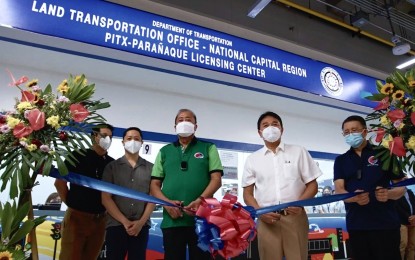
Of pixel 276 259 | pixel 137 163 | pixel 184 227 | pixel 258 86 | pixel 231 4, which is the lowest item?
pixel 276 259

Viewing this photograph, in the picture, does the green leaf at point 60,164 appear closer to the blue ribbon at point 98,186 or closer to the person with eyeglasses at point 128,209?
the blue ribbon at point 98,186

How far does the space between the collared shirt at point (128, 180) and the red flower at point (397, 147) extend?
184 cm

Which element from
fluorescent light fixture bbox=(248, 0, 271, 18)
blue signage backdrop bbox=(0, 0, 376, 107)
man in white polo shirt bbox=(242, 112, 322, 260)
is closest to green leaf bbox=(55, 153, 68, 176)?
man in white polo shirt bbox=(242, 112, 322, 260)

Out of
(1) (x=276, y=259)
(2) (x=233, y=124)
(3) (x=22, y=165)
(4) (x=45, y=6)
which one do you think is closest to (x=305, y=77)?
(2) (x=233, y=124)

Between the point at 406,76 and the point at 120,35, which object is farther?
the point at 120,35

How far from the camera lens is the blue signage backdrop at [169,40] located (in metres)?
2.70

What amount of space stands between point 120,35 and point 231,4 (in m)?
1.98

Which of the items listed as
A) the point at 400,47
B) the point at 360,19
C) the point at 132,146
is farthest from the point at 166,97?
the point at 400,47

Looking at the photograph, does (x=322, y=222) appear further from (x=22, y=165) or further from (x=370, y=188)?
(x=22, y=165)

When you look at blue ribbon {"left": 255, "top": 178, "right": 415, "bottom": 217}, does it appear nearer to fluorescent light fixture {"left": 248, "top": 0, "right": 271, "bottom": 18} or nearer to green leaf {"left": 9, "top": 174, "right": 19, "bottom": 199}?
green leaf {"left": 9, "top": 174, "right": 19, "bottom": 199}

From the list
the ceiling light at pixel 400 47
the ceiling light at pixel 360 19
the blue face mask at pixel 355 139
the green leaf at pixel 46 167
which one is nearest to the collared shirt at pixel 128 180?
the green leaf at pixel 46 167

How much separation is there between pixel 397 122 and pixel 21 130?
220 cm

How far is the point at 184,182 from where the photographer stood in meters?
2.07

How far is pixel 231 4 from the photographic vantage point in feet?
14.0
